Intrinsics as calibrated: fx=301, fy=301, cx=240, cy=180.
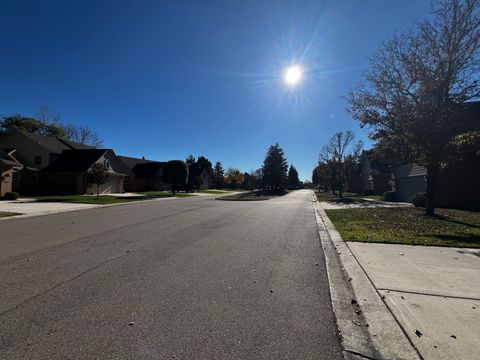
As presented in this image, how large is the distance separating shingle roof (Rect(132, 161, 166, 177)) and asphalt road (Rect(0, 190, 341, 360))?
158 ft

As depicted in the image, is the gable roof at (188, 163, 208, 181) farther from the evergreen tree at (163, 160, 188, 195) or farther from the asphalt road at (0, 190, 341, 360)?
the asphalt road at (0, 190, 341, 360)

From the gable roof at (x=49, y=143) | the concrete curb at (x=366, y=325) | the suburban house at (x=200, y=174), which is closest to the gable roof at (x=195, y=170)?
the suburban house at (x=200, y=174)

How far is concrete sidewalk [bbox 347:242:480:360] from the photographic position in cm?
321

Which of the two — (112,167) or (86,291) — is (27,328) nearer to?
(86,291)

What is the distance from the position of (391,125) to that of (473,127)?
4295mm

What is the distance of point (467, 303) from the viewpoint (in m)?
4.21

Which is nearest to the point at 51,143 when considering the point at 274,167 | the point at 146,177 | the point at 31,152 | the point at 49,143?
the point at 49,143

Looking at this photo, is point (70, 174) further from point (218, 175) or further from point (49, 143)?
point (218, 175)

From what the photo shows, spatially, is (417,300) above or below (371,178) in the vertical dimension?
below

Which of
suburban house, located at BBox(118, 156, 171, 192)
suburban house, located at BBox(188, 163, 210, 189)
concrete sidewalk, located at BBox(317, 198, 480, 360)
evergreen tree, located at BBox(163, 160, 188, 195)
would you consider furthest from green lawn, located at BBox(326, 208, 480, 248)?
suburban house, located at BBox(188, 163, 210, 189)

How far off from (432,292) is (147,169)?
182 feet

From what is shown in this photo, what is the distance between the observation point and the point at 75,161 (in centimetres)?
3678

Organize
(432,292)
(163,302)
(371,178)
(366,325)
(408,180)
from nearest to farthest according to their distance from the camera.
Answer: (366,325), (163,302), (432,292), (408,180), (371,178)

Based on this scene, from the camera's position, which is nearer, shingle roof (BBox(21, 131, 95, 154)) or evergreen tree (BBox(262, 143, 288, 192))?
shingle roof (BBox(21, 131, 95, 154))
